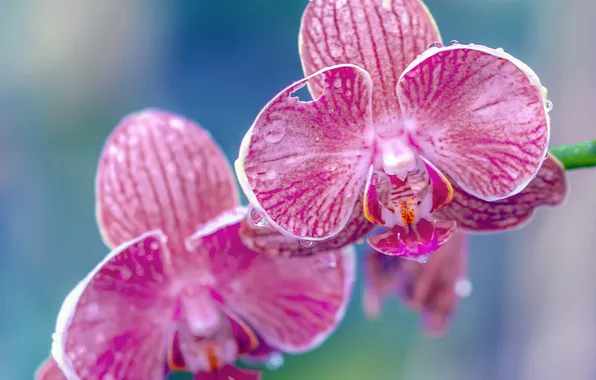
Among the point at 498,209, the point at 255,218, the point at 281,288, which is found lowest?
the point at 281,288

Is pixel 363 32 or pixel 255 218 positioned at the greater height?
pixel 363 32

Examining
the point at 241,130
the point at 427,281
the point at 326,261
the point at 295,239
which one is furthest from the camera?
the point at 241,130

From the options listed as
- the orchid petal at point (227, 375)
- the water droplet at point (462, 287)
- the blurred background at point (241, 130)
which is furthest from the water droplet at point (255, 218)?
the blurred background at point (241, 130)

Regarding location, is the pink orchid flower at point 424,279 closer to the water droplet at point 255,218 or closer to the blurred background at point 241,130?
the water droplet at point 255,218

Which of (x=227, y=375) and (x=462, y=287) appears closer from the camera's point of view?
(x=227, y=375)

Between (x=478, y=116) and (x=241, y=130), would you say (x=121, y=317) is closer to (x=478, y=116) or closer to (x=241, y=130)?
(x=478, y=116)

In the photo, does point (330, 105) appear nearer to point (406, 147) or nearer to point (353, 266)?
point (406, 147)

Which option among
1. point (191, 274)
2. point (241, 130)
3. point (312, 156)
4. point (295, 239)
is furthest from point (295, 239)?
point (241, 130)
